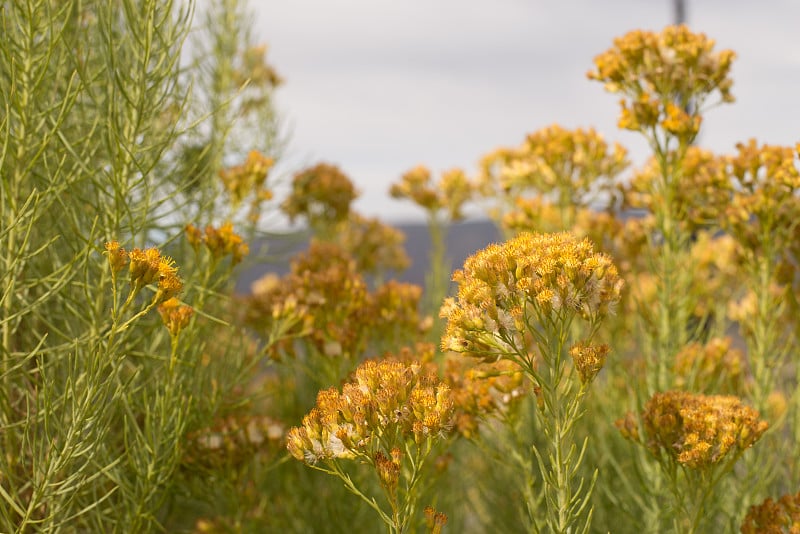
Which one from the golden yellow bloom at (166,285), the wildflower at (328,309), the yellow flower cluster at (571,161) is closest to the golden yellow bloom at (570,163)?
the yellow flower cluster at (571,161)

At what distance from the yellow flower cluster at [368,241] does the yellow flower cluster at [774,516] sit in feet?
8.96

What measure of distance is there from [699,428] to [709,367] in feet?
3.63

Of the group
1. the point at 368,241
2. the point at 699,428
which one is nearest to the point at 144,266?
the point at 699,428

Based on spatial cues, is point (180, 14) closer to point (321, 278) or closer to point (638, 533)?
point (321, 278)

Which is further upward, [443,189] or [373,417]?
[443,189]

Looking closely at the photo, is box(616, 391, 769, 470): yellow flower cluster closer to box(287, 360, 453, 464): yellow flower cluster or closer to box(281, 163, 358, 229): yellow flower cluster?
box(287, 360, 453, 464): yellow flower cluster

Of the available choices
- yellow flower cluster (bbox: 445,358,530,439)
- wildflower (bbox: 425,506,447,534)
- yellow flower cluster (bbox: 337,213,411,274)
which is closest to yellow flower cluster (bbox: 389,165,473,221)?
yellow flower cluster (bbox: 337,213,411,274)

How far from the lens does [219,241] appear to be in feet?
6.97

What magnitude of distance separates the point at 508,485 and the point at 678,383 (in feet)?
3.36

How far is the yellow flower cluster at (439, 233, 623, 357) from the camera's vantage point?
1.61 metres

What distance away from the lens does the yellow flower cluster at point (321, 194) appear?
3848mm

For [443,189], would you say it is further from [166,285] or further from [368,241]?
[166,285]

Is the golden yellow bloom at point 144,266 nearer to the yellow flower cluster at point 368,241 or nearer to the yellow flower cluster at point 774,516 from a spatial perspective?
the yellow flower cluster at point 774,516

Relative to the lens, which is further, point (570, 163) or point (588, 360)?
point (570, 163)
